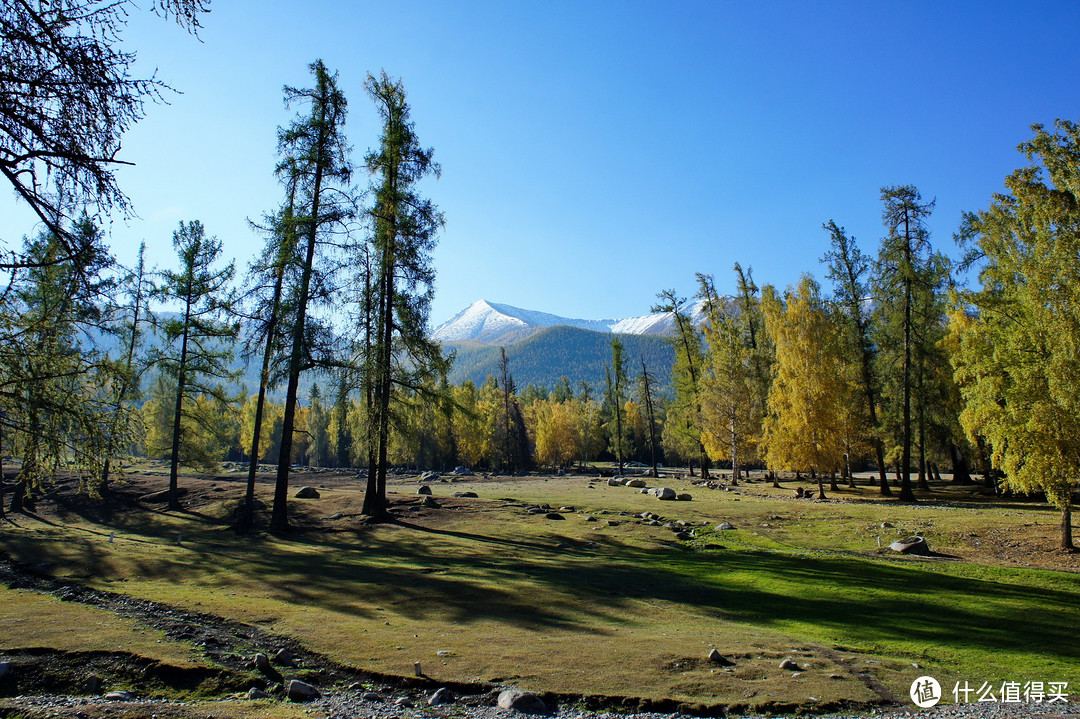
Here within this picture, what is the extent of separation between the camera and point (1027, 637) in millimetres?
9891

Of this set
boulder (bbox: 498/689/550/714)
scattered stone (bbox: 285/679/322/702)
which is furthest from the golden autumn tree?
scattered stone (bbox: 285/679/322/702)

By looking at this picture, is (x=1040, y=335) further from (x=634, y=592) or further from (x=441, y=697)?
(x=441, y=697)

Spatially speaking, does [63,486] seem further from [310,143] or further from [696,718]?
[696,718]

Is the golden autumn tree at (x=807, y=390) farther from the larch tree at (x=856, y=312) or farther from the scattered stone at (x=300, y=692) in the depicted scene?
the scattered stone at (x=300, y=692)

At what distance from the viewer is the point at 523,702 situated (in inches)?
262

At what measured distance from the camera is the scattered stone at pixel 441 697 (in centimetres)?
677

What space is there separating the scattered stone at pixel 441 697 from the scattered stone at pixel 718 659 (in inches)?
143

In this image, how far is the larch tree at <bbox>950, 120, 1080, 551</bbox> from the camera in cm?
1586

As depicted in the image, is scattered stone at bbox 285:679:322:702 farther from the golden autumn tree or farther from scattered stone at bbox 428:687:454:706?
the golden autumn tree

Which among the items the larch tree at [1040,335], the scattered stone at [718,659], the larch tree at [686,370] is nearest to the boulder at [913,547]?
the larch tree at [1040,335]

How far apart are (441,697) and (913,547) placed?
Result: 1704 centimetres

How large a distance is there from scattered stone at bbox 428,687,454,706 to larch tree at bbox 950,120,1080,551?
1825 cm

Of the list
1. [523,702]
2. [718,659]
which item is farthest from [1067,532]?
[523,702]

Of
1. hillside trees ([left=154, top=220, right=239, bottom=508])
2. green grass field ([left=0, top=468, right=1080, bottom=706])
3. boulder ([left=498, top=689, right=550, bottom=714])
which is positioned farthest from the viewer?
hillside trees ([left=154, top=220, right=239, bottom=508])
